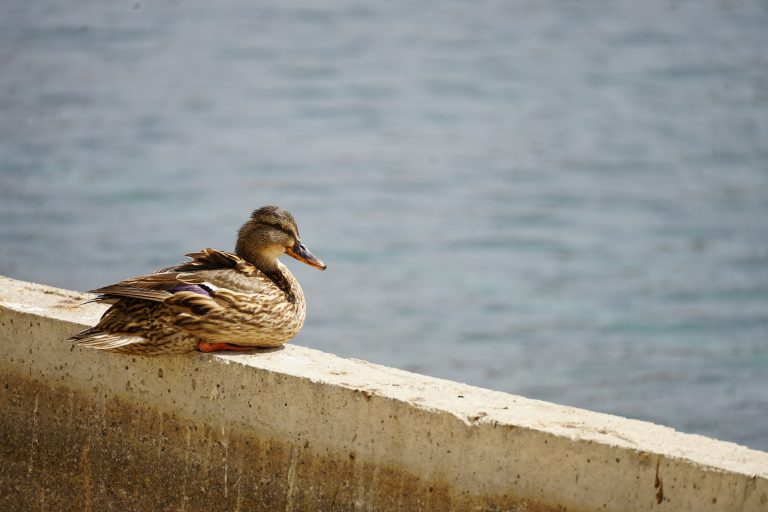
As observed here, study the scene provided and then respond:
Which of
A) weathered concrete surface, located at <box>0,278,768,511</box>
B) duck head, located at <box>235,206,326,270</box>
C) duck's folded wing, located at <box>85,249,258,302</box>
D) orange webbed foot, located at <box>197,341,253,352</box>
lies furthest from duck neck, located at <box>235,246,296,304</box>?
orange webbed foot, located at <box>197,341,253,352</box>

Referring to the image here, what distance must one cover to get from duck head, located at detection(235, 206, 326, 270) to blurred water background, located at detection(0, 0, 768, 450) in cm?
483

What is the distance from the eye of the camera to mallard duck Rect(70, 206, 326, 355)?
Result: 4.27 meters

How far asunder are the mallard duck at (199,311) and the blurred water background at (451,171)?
5.02m

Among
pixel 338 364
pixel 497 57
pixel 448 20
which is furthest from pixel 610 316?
pixel 448 20

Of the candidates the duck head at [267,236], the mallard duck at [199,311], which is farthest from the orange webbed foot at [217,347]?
the duck head at [267,236]

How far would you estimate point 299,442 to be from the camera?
13.6 feet

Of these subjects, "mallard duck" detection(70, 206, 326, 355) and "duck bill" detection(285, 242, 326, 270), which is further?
"duck bill" detection(285, 242, 326, 270)

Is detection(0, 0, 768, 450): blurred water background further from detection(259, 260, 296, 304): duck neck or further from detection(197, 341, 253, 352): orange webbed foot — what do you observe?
detection(197, 341, 253, 352): orange webbed foot

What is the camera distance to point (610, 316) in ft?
36.3

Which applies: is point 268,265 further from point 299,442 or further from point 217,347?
point 299,442

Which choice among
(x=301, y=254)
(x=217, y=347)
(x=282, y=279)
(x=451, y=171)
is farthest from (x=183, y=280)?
(x=451, y=171)

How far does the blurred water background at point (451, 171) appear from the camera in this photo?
34.4 ft

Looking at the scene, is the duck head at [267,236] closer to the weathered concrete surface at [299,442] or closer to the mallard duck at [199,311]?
the mallard duck at [199,311]

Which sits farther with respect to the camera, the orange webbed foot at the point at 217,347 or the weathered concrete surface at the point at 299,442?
the orange webbed foot at the point at 217,347
